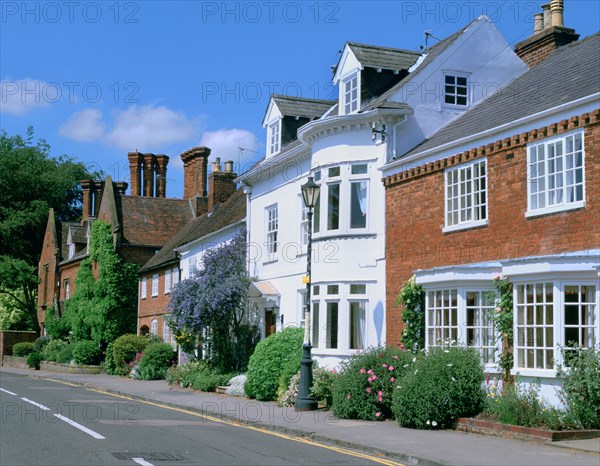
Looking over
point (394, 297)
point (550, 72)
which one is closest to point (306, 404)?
point (394, 297)

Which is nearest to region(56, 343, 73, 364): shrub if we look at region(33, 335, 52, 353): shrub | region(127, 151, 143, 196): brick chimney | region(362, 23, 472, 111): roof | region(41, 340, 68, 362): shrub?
region(41, 340, 68, 362): shrub

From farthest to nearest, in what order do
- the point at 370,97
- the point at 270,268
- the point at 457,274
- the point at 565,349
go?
the point at 270,268, the point at 370,97, the point at 457,274, the point at 565,349

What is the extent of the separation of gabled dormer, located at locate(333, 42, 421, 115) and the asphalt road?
1030 centimetres

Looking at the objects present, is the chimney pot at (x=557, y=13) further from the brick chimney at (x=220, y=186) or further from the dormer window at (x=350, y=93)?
the brick chimney at (x=220, y=186)

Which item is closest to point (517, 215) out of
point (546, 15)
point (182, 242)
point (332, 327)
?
point (332, 327)

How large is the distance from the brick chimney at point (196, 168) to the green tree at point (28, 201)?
18.9 m

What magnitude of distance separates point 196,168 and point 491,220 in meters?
31.6

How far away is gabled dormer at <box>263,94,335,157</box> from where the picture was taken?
29.5m

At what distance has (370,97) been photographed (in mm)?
24469

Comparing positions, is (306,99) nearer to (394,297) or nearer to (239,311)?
(239,311)

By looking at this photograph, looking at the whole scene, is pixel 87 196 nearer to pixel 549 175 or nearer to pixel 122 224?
pixel 122 224

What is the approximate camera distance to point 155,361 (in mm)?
35938

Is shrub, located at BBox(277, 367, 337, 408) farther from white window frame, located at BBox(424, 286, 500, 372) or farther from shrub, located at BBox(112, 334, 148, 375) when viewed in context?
shrub, located at BBox(112, 334, 148, 375)

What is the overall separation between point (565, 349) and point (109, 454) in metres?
8.43
